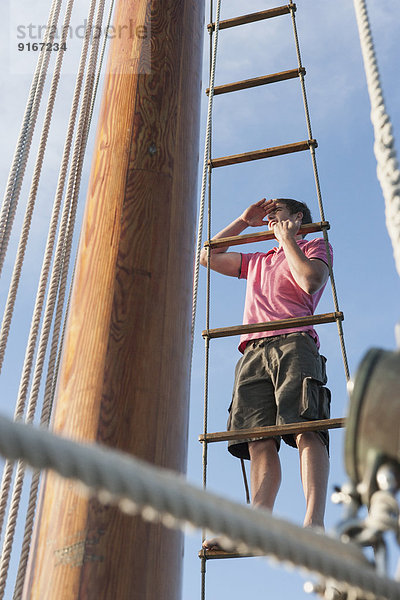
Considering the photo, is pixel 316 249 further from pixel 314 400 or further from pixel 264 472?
pixel 264 472

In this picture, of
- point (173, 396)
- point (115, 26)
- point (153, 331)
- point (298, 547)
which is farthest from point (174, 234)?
point (298, 547)

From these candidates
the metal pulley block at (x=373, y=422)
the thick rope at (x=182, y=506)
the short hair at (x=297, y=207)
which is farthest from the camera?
the short hair at (x=297, y=207)

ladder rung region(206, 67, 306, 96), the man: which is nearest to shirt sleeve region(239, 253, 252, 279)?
the man

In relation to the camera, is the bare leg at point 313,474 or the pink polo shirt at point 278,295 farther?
the pink polo shirt at point 278,295

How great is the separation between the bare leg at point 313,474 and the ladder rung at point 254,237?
0.97m

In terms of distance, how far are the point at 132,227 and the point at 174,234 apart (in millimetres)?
105

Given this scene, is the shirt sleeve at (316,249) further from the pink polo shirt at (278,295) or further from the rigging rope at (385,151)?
the rigging rope at (385,151)

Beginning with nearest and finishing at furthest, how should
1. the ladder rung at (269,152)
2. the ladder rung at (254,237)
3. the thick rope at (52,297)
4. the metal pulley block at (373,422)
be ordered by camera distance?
the metal pulley block at (373,422) < the thick rope at (52,297) < the ladder rung at (254,237) < the ladder rung at (269,152)

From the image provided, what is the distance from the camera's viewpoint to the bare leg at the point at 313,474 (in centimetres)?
244

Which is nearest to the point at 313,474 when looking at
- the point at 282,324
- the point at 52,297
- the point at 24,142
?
the point at 282,324

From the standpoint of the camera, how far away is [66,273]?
2162mm

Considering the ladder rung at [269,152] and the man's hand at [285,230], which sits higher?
the ladder rung at [269,152]

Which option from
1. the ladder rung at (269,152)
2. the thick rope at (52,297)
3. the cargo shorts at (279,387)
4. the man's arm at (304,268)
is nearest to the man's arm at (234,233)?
the ladder rung at (269,152)

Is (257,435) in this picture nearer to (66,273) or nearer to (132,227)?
(66,273)
